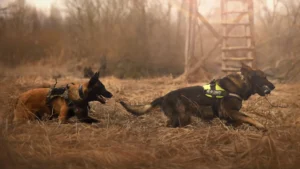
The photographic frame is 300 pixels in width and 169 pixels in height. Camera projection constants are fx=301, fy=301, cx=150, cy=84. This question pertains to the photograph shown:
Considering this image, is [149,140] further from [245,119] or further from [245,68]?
[245,68]

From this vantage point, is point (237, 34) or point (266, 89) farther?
point (237, 34)

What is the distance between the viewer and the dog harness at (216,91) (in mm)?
3592

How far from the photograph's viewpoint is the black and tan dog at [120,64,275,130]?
3.52 metres

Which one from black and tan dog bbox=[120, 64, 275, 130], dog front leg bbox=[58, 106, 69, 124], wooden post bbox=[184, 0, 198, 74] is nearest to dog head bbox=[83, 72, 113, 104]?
dog front leg bbox=[58, 106, 69, 124]

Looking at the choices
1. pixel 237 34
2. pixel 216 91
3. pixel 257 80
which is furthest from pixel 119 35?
pixel 257 80

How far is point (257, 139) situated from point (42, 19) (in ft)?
9.74

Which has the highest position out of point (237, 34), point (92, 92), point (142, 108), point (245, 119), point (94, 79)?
point (237, 34)

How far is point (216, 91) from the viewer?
3613 mm

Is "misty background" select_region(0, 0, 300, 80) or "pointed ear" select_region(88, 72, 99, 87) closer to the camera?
"pointed ear" select_region(88, 72, 99, 87)

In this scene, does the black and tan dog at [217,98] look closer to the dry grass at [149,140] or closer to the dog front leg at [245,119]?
the dog front leg at [245,119]

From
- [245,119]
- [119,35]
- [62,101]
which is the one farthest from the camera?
A: [119,35]

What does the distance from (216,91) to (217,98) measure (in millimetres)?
85

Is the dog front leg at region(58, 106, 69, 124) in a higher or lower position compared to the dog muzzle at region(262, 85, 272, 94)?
lower

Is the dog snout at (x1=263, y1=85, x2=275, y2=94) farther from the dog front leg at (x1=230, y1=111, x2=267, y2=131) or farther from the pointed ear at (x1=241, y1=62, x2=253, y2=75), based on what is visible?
the dog front leg at (x1=230, y1=111, x2=267, y2=131)
